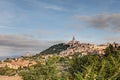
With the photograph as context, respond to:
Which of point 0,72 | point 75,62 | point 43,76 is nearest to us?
point 43,76

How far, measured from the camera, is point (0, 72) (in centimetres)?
13438

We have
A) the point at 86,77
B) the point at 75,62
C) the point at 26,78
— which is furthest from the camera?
the point at 75,62

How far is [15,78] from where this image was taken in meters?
110

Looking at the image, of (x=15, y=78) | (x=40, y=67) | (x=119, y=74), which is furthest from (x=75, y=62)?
(x=15, y=78)

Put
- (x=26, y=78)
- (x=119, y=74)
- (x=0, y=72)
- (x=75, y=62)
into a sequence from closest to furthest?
(x=119, y=74), (x=26, y=78), (x=75, y=62), (x=0, y=72)

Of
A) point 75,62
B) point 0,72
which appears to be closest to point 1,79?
point 0,72

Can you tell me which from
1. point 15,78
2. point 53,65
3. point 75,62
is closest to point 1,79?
point 15,78

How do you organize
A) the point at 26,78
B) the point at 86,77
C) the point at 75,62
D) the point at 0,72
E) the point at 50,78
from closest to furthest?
the point at 86,77
the point at 50,78
the point at 26,78
the point at 75,62
the point at 0,72

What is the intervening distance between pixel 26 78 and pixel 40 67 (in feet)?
9.26

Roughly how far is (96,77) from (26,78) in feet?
78.3

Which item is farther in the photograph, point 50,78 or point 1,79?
point 1,79

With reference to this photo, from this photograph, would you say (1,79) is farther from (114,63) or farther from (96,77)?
(96,77)

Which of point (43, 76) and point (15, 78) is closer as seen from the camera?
point (43, 76)

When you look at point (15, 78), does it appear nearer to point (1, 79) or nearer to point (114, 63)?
point (1, 79)
